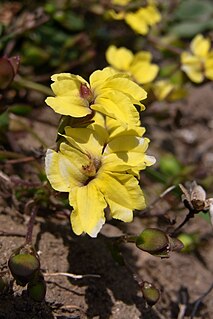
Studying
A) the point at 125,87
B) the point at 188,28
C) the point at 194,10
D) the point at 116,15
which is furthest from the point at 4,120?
the point at 194,10

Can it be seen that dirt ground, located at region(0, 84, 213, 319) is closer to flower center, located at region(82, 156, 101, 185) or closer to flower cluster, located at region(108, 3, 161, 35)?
flower center, located at region(82, 156, 101, 185)

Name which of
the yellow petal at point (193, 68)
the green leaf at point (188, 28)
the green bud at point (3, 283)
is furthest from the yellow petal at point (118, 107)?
the green leaf at point (188, 28)

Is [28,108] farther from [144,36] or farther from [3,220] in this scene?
[144,36]

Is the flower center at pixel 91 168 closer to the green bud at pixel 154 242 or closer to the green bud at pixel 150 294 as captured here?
the green bud at pixel 154 242

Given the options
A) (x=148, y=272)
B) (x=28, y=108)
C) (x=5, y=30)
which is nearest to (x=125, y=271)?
(x=148, y=272)

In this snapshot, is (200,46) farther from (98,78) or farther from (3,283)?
(3,283)

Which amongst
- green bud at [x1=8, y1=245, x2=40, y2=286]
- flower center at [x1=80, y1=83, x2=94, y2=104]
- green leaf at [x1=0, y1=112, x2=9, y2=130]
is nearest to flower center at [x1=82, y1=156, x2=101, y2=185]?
flower center at [x1=80, y1=83, x2=94, y2=104]
